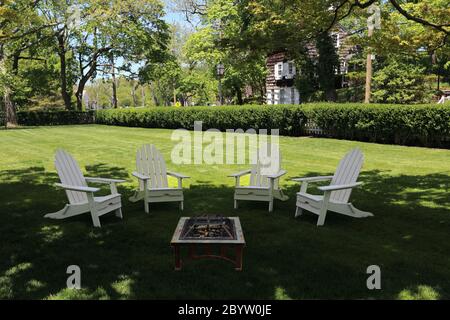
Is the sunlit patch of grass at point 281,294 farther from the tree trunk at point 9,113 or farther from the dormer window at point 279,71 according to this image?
the tree trunk at point 9,113

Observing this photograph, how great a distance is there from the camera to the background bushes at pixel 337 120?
13.2 metres

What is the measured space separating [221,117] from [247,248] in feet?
55.4

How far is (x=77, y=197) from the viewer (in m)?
5.91

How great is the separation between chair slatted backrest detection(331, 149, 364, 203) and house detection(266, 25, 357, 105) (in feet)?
78.8

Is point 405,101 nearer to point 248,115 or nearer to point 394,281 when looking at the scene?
point 248,115

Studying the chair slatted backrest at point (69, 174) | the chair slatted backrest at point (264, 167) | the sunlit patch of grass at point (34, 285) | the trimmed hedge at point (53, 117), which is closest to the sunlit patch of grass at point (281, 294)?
the sunlit patch of grass at point (34, 285)

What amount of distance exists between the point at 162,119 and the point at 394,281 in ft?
76.1

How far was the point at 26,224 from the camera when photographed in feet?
18.6

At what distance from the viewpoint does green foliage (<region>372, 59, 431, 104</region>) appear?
2284cm

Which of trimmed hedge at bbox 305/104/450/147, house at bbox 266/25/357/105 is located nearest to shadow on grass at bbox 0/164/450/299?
trimmed hedge at bbox 305/104/450/147

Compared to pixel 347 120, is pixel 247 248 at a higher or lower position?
lower

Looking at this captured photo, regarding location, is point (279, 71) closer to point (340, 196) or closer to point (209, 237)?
point (340, 196)

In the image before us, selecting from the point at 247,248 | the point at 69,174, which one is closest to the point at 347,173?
the point at 247,248

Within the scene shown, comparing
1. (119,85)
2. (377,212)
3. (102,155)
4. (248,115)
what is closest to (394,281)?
(377,212)
